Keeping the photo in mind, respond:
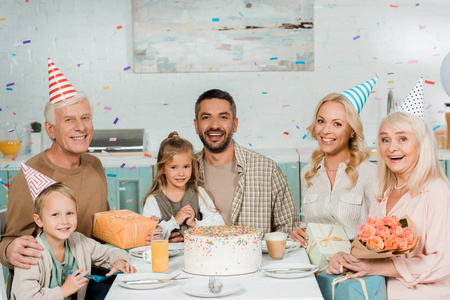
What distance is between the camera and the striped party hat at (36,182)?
2338mm

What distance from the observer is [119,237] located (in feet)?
8.10

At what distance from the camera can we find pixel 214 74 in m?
4.65

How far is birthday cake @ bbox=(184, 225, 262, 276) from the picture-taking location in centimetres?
211

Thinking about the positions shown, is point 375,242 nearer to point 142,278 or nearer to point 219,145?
point 142,278

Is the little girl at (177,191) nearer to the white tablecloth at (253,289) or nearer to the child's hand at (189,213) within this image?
the child's hand at (189,213)

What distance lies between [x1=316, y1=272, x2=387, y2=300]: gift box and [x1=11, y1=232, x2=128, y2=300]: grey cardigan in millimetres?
804

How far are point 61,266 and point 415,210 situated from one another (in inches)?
52.6

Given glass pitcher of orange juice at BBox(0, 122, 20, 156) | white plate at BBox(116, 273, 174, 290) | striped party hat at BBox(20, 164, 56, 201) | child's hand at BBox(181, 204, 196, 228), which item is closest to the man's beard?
child's hand at BBox(181, 204, 196, 228)

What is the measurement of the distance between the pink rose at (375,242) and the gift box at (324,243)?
1.01ft

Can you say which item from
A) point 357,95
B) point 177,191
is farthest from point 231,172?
point 357,95

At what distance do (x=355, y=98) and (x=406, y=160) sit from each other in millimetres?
692

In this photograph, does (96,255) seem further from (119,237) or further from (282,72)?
(282,72)

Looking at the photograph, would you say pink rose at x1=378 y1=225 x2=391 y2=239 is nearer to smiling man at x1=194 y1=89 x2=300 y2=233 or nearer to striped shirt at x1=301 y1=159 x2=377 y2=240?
striped shirt at x1=301 y1=159 x2=377 y2=240

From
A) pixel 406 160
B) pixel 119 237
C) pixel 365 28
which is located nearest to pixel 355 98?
pixel 406 160
